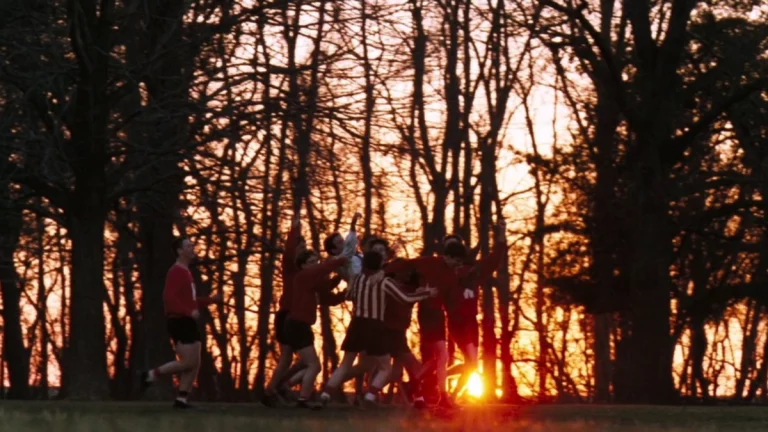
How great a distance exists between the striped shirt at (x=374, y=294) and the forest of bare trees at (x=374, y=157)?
14.2ft

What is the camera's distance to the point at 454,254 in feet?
57.7

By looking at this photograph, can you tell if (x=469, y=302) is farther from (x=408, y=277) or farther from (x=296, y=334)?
(x=296, y=334)

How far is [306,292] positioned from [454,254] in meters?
1.53

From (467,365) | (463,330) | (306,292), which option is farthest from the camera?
(467,365)

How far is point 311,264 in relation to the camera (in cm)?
1797

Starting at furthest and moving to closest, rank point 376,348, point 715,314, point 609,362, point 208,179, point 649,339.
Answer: point 609,362, point 715,314, point 649,339, point 208,179, point 376,348

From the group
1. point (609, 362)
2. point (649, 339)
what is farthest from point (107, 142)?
point (609, 362)

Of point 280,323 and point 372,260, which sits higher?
point 372,260

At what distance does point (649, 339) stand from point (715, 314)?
12.5 ft

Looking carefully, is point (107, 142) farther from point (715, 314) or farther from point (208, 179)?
point (715, 314)

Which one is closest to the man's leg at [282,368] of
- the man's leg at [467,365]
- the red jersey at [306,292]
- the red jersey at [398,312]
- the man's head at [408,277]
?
the red jersey at [306,292]

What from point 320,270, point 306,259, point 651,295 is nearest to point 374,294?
point 320,270

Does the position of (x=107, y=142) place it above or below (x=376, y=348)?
above

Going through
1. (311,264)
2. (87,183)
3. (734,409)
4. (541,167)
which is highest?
(541,167)
